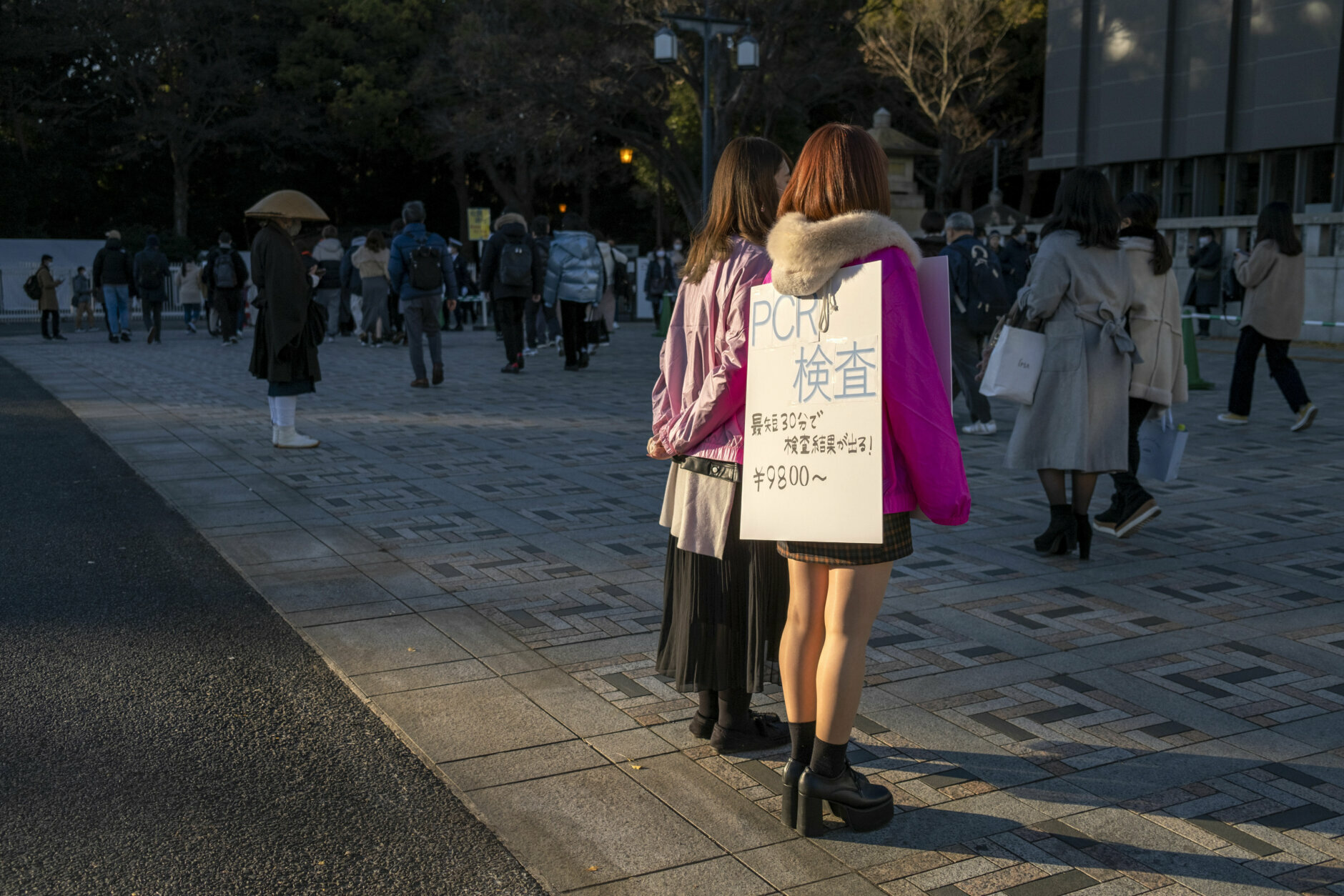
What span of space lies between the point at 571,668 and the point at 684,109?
2860 cm

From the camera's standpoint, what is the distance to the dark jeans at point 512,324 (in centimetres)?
1457

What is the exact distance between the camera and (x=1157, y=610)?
519 cm

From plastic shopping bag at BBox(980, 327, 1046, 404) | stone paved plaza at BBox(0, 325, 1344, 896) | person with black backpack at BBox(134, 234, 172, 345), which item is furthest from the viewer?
person with black backpack at BBox(134, 234, 172, 345)

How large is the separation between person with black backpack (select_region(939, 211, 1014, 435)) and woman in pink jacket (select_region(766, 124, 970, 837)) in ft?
23.1

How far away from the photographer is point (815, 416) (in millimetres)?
3135

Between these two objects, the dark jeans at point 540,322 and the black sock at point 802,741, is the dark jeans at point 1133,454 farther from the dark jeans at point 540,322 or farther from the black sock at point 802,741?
the dark jeans at point 540,322

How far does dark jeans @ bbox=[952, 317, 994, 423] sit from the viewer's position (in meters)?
10.1

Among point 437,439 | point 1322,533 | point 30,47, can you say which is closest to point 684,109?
point 30,47

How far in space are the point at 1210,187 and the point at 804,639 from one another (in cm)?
2601

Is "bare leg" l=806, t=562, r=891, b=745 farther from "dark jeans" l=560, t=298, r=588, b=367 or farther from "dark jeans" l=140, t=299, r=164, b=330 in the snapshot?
"dark jeans" l=140, t=299, r=164, b=330

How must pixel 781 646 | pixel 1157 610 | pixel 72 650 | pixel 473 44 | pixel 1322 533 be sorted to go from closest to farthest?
pixel 781 646 < pixel 72 650 < pixel 1157 610 < pixel 1322 533 < pixel 473 44

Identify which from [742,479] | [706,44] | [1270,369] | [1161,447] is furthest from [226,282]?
[742,479]

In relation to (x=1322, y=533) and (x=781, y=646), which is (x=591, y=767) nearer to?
(x=781, y=646)

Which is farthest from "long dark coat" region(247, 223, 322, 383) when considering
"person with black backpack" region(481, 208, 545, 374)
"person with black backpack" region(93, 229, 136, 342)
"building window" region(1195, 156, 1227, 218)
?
"building window" region(1195, 156, 1227, 218)
